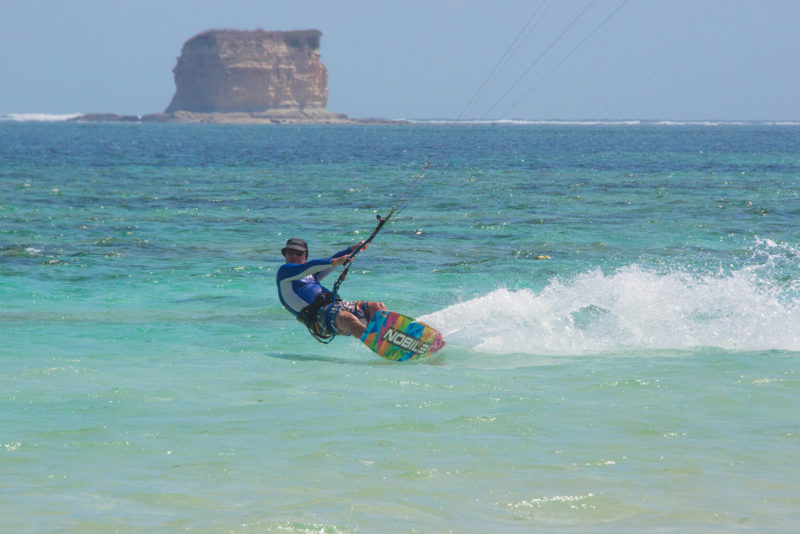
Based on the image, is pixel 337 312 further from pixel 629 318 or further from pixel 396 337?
pixel 629 318

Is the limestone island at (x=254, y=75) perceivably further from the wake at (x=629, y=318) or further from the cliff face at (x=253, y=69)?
the wake at (x=629, y=318)

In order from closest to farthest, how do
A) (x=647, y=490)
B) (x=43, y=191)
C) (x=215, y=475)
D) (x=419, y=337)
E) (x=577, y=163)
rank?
(x=647, y=490) → (x=215, y=475) → (x=419, y=337) → (x=43, y=191) → (x=577, y=163)

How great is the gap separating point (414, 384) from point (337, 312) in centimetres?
180

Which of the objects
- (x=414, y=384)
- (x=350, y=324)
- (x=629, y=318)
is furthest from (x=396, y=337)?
(x=629, y=318)

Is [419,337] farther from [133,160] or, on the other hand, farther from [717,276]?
[133,160]

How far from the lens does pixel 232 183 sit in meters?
36.2

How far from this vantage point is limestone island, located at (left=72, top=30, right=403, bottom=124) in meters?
166

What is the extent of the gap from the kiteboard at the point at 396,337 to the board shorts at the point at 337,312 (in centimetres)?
28

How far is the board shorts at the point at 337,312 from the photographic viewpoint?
994 cm

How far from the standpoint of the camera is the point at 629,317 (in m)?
11.4

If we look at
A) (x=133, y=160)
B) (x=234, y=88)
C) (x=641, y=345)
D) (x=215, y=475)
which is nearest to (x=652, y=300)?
(x=641, y=345)

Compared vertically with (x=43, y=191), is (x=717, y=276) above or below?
above

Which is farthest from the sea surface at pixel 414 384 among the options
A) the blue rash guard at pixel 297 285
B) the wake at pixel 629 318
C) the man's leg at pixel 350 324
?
the blue rash guard at pixel 297 285

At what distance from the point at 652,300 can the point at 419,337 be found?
352 centimetres
